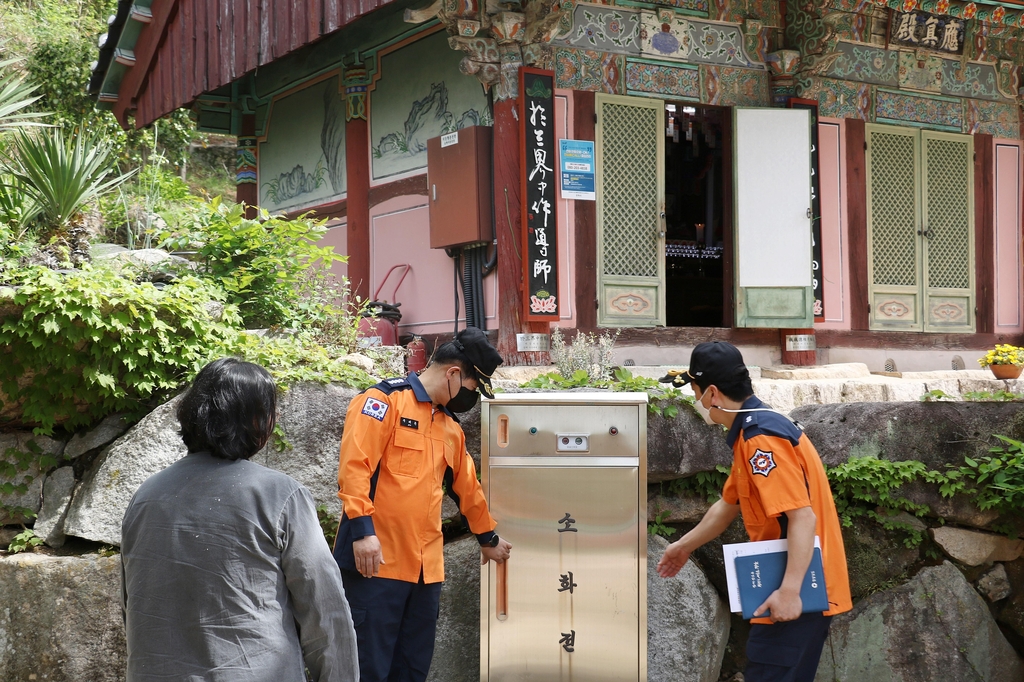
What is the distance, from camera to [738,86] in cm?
880

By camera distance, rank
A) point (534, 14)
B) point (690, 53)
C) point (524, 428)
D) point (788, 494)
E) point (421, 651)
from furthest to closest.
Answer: point (690, 53)
point (534, 14)
point (524, 428)
point (421, 651)
point (788, 494)

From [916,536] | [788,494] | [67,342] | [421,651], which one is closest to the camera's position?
[788,494]

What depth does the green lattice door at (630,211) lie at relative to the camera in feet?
27.3

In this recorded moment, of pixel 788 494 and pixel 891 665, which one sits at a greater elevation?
pixel 788 494

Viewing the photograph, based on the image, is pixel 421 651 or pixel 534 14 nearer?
pixel 421 651

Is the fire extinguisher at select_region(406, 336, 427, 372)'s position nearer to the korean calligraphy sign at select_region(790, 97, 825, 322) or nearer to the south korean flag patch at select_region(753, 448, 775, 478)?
the korean calligraphy sign at select_region(790, 97, 825, 322)

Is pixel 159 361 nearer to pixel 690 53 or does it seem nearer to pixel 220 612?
pixel 220 612

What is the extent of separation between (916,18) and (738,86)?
215 centimetres

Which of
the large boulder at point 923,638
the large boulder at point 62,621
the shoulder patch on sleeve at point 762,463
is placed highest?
the shoulder patch on sleeve at point 762,463

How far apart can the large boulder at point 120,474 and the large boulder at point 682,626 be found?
2.60 metres

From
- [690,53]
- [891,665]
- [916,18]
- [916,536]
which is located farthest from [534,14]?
[891,665]

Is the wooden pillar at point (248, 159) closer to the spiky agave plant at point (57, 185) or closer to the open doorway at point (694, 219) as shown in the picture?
the spiky agave plant at point (57, 185)

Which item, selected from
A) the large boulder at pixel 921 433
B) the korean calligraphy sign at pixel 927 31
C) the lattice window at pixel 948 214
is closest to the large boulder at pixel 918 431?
the large boulder at pixel 921 433

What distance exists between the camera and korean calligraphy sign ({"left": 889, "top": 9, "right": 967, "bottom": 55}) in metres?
9.38
